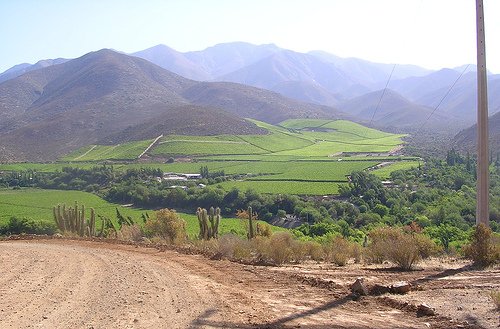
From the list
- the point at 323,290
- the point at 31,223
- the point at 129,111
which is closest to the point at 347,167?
the point at 31,223

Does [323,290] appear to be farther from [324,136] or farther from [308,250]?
[324,136]

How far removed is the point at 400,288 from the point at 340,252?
4.58 m

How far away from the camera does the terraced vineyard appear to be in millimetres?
66562

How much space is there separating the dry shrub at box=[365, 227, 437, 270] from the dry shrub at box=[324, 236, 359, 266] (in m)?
0.68

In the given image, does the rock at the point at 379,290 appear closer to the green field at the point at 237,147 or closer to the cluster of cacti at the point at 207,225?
the cluster of cacti at the point at 207,225

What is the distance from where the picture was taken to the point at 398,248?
1498cm

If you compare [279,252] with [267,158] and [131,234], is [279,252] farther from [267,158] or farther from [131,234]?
[267,158]

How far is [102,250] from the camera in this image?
59.1 feet

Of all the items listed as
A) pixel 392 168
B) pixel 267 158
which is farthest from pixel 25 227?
pixel 267 158

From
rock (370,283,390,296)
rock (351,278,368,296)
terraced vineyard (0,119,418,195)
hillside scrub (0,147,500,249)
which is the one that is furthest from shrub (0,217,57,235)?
rock (370,283,390,296)

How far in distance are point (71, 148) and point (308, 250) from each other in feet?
357

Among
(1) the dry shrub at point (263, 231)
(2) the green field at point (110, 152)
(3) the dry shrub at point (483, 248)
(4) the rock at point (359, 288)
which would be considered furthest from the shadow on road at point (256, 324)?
(2) the green field at point (110, 152)

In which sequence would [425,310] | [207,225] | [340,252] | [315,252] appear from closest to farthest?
[425,310]
[340,252]
[315,252]
[207,225]

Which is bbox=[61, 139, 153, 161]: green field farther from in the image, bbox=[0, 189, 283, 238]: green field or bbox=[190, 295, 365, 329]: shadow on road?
bbox=[190, 295, 365, 329]: shadow on road
